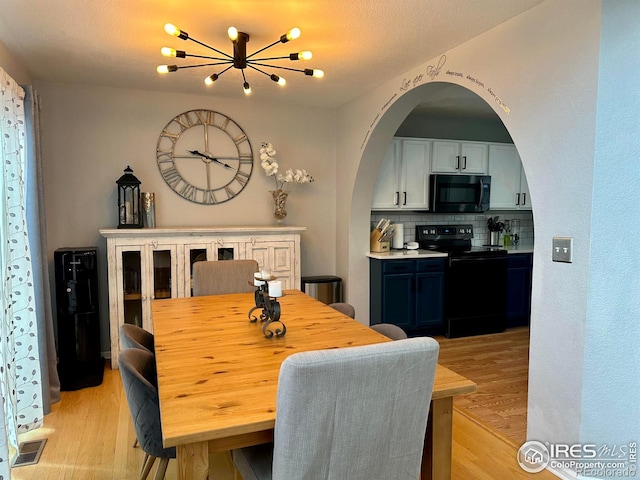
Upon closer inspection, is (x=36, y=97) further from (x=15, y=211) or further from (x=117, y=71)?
(x=15, y=211)

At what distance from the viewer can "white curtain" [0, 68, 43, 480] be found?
2463 millimetres

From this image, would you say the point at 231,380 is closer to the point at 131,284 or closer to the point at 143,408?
the point at 143,408

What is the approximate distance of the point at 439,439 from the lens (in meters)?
1.58

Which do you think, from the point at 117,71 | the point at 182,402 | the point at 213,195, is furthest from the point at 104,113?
the point at 182,402

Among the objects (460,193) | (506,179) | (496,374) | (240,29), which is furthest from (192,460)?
(506,179)

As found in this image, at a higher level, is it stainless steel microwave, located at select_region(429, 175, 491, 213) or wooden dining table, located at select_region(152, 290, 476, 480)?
→ stainless steel microwave, located at select_region(429, 175, 491, 213)

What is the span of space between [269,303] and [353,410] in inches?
38.7

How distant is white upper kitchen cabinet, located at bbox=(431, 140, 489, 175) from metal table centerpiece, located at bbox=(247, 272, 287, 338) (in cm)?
319

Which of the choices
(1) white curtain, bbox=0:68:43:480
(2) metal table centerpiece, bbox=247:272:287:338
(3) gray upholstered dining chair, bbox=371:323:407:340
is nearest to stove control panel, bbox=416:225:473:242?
(3) gray upholstered dining chair, bbox=371:323:407:340

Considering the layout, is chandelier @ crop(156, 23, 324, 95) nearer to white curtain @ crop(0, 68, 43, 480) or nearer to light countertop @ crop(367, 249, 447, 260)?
white curtain @ crop(0, 68, 43, 480)

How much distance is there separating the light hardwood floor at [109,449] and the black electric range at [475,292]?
1.76 meters

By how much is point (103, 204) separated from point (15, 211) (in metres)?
1.41

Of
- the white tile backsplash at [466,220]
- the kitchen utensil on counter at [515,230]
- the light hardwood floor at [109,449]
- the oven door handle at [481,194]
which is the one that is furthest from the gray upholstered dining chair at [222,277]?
the kitchen utensil on counter at [515,230]

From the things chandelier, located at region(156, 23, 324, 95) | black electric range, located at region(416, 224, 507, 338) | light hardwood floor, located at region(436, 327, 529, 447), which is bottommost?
light hardwood floor, located at region(436, 327, 529, 447)
